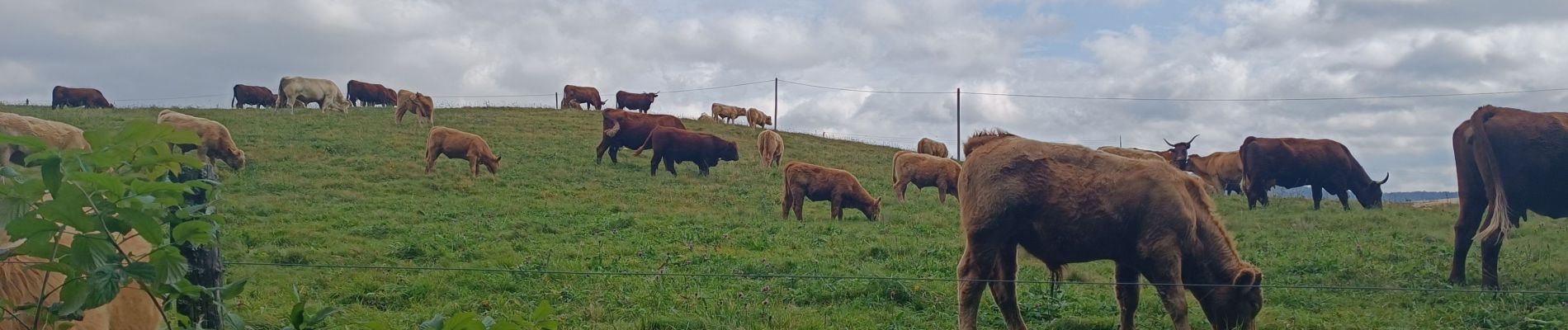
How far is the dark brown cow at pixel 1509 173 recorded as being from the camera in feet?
30.4

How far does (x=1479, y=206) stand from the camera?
32.2 ft

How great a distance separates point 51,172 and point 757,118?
47465 mm

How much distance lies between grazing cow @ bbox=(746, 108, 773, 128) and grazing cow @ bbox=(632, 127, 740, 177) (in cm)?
2307

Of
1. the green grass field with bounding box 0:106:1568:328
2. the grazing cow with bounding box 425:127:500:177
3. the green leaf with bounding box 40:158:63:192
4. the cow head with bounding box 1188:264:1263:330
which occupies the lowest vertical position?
the green grass field with bounding box 0:106:1568:328

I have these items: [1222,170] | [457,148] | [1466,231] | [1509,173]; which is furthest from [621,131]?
[1509,173]

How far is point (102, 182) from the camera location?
208 centimetres

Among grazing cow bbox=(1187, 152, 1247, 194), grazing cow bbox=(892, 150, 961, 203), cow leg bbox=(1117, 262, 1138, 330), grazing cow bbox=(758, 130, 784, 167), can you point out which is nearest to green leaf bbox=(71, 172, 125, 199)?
cow leg bbox=(1117, 262, 1138, 330)

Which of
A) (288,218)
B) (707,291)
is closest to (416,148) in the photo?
(288,218)

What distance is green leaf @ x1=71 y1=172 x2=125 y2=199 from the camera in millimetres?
2076

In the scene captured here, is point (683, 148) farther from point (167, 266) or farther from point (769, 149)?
point (167, 266)

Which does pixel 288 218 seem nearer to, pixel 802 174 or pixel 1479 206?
pixel 802 174

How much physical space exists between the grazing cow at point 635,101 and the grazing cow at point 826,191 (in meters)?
34.1

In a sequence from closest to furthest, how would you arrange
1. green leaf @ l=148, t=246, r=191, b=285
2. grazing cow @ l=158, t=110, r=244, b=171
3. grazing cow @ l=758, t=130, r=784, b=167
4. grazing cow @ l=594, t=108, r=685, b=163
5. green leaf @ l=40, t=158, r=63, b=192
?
green leaf @ l=40, t=158, r=63, b=192 < green leaf @ l=148, t=246, r=191, b=285 < grazing cow @ l=158, t=110, r=244, b=171 < grazing cow @ l=594, t=108, r=685, b=163 < grazing cow @ l=758, t=130, r=784, b=167

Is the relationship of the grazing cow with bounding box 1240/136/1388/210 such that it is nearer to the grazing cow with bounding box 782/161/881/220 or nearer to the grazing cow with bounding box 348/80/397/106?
the grazing cow with bounding box 782/161/881/220
